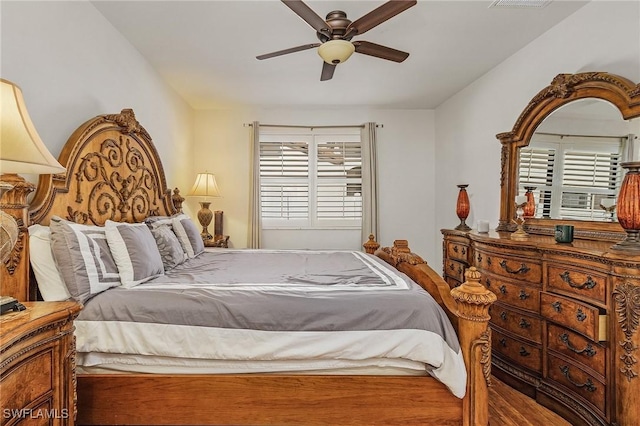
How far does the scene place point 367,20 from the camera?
183 cm

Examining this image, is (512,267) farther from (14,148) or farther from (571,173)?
(14,148)

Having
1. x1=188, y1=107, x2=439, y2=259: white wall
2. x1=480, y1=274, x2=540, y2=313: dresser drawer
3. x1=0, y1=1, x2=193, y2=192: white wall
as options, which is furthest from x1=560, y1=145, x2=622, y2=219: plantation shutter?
x1=0, y1=1, x2=193, y2=192: white wall

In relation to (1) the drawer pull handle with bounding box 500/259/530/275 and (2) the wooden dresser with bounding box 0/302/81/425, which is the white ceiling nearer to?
(1) the drawer pull handle with bounding box 500/259/530/275

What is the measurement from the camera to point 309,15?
1.81 meters

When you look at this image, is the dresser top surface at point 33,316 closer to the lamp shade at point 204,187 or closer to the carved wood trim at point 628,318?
the carved wood trim at point 628,318

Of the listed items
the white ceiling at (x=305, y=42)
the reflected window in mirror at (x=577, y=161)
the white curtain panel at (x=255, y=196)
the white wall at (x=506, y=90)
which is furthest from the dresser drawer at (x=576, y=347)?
the white curtain panel at (x=255, y=196)

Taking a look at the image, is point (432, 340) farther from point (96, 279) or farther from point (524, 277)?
point (96, 279)

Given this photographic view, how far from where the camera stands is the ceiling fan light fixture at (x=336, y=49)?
1.94 meters

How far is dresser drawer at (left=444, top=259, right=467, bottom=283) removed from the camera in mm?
2836

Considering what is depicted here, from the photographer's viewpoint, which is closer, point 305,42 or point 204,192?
point 305,42

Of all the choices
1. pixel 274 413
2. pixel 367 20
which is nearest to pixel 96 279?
pixel 274 413

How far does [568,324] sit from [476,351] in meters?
0.79

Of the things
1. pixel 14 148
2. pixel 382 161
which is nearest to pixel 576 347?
pixel 14 148

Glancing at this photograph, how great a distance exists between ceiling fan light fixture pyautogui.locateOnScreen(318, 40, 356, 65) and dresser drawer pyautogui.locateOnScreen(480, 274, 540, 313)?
1880 millimetres
